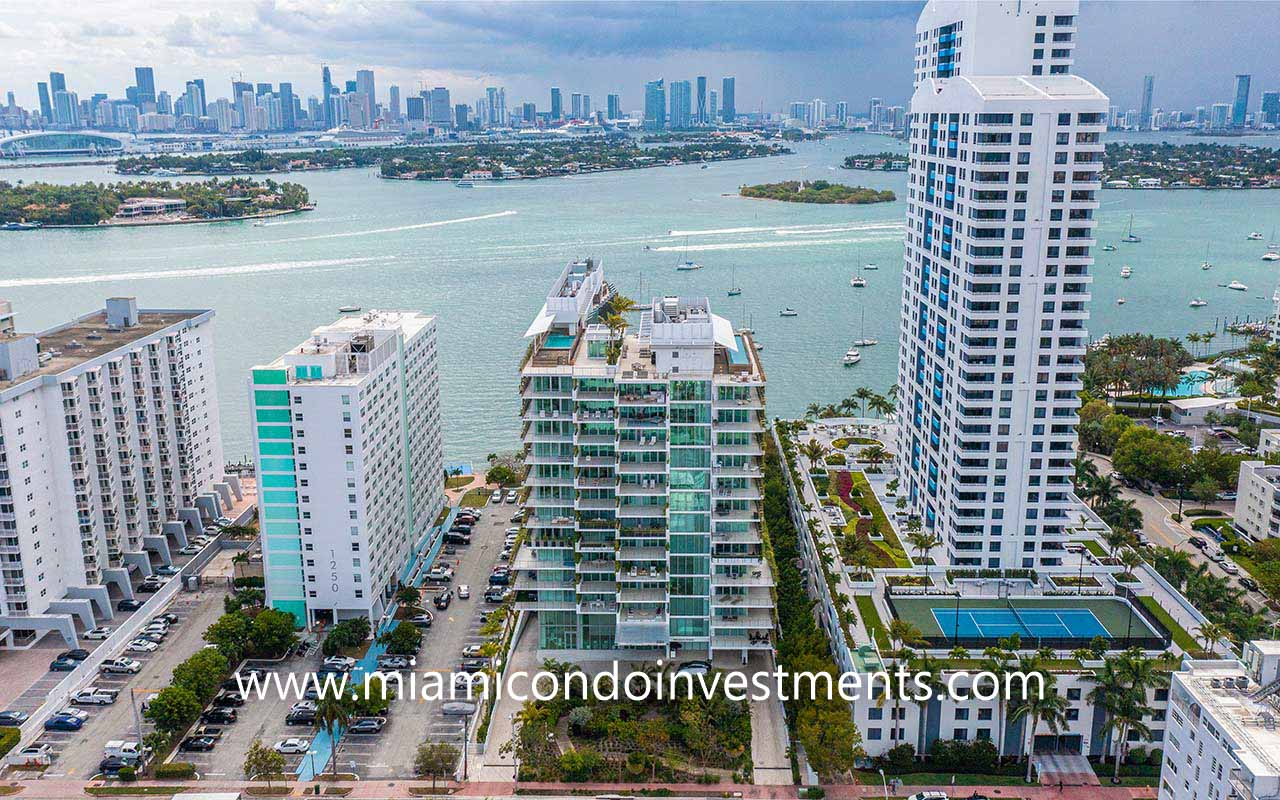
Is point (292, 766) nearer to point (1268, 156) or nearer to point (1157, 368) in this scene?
point (1157, 368)

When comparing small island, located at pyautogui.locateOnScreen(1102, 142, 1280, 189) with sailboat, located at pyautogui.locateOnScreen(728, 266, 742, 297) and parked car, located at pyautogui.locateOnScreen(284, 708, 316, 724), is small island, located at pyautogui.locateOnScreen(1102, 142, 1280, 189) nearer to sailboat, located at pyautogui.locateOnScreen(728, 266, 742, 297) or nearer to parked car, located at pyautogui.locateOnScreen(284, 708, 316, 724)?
sailboat, located at pyautogui.locateOnScreen(728, 266, 742, 297)

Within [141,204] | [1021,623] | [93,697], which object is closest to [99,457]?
[93,697]

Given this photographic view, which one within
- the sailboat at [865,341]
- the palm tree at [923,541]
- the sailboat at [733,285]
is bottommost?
the palm tree at [923,541]

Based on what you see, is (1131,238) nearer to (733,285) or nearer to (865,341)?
(733,285)

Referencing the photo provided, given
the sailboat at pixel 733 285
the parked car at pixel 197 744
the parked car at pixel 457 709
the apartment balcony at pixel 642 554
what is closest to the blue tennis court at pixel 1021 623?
the apartment balcony at pixel 642 554

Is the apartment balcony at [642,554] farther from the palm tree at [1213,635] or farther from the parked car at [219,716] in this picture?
the palm tree at [1213,635]

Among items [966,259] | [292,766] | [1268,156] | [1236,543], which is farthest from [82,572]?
[1268,156]

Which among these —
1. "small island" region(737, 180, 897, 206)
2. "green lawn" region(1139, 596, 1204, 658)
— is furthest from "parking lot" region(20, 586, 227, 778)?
"small island" region(737, 180, 897, 206)
